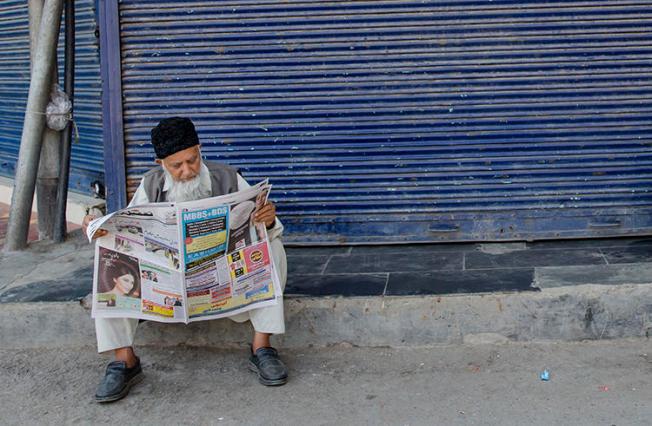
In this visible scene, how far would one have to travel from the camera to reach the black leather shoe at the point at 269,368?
4.02 metres

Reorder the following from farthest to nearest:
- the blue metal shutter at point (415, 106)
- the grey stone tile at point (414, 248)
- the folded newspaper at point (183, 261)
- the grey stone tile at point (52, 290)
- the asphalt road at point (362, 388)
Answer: the grey stone tile at point (414, 248) → the blue metal shutter at point (415, 106) → the grey stone tile at point (52, 290) → the folded newspaper at point (183, 261) → the asphalt road at point (362, 388)

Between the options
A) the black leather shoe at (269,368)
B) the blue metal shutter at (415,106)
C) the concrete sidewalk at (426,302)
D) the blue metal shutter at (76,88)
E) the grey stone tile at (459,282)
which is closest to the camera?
the black leather shoe at (269,368)

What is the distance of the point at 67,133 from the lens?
5.65m

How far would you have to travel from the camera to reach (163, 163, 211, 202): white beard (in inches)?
161

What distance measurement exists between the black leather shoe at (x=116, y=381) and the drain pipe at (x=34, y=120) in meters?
1.83

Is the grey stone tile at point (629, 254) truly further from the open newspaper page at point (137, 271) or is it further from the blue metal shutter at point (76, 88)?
the blue metal shutter at point (76, 88)

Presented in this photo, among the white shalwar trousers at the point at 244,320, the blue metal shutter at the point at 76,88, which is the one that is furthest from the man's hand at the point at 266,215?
the blue metal shutter at the point at 76,88

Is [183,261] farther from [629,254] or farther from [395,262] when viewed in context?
[629,254]

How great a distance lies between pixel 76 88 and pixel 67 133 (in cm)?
110

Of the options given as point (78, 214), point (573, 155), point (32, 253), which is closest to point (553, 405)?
point (573, 155)

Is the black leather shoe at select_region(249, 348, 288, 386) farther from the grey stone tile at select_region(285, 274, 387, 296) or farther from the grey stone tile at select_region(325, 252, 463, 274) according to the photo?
the grey stone tile at select_region(325, 252, 463, 274)

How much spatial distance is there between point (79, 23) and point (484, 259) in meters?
3.31

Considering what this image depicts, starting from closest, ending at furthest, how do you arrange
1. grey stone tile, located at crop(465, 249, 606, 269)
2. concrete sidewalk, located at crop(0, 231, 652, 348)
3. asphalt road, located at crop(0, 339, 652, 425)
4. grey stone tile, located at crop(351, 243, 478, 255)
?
asphalt road, located at crop(0, 339, 652, 425) < concrete sidewalk, located at crop(0, 231, 652, 348) < grey stone tile, located at crop(465, 249, 606, 269) < grey stone tile, located at crop(351, 243, 478, 255)

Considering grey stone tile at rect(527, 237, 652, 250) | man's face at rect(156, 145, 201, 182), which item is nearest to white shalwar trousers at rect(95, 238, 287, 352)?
man's face at rect(156, 145, 201, 182)
